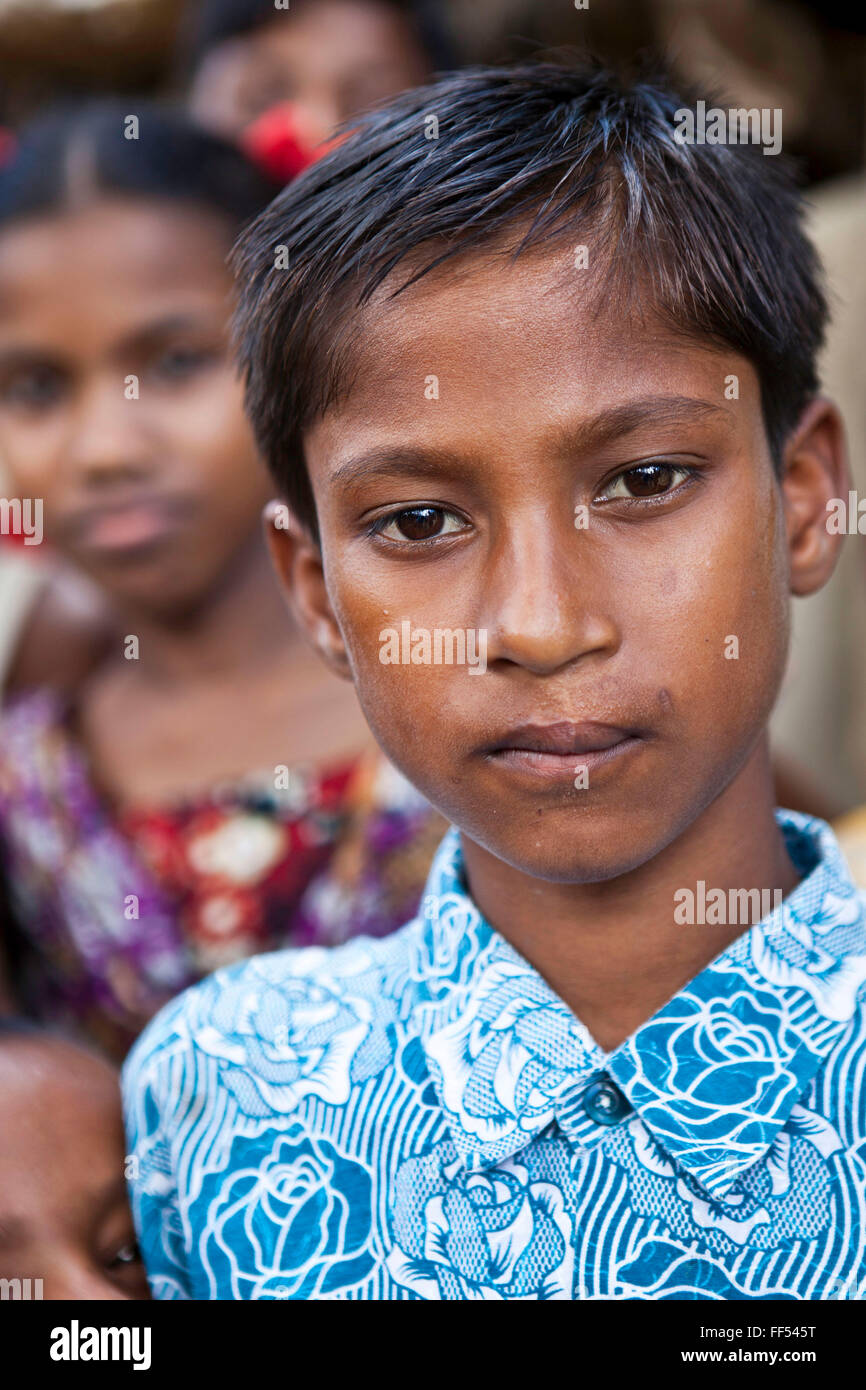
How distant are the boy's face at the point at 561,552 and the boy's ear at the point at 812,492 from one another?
0.09 m

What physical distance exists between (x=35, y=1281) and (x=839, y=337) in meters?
2.20

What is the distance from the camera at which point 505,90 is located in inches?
38.6

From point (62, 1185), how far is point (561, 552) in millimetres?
592

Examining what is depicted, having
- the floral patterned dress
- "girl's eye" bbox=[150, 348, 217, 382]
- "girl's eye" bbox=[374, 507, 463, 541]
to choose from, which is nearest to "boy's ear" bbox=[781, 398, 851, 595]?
"girl's eye" bbox=[374, 507, 463, 541]

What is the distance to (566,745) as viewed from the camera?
0.86 m

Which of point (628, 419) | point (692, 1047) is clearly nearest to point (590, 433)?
point (628, 419)

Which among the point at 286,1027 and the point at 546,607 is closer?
the point at 546,607

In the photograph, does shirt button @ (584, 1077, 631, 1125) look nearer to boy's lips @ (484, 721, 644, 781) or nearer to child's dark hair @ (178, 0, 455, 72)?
boy's lips @ (484, 721, 644, 781)

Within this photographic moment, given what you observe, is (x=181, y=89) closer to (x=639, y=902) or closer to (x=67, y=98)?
(x=67, y=98)

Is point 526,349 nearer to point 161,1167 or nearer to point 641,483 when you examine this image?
point 641,483

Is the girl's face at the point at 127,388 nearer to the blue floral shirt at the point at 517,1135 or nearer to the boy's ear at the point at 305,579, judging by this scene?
the boy's ear at the point at 305,579

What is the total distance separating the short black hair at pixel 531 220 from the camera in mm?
887

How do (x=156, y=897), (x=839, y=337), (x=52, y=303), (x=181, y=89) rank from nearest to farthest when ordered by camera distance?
(x=52, y=303)
(x=156, y=897)
(x=839, y=337)
(x=181, y=89)

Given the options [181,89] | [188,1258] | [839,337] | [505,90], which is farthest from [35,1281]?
[181,89]
